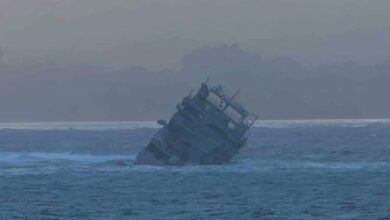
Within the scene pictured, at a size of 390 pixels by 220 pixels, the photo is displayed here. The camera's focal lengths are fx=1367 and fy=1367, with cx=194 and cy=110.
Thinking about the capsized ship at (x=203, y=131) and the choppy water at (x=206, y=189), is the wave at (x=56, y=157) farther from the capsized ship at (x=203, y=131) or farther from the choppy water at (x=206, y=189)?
the capsized ship at (x=203, y=131)

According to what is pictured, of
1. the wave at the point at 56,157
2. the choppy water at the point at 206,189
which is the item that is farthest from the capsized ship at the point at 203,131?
the wave at the point at 56,157

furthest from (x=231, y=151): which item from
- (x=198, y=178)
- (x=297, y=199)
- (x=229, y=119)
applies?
(x=297, y=199)

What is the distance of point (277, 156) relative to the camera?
99.0 metres

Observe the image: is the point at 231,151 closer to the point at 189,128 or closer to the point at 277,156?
the point at 189,128

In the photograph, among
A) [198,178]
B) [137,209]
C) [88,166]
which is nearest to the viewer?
[137,209]

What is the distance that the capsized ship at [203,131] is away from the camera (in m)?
80.6

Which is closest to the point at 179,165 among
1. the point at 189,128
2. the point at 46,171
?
the point at 189,128

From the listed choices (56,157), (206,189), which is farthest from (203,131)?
(56,157)

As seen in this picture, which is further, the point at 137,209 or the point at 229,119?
the point at 229,119

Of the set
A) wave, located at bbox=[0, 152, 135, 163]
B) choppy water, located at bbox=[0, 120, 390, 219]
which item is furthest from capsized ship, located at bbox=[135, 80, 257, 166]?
wave, located at bbox=[0, 152, 135, 163]

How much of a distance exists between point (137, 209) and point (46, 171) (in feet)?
100

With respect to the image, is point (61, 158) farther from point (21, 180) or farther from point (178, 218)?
point (178, 218)

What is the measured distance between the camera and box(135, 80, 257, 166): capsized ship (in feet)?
264

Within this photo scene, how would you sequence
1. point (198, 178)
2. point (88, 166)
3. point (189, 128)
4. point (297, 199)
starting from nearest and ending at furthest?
1. point (297, 199)
2. point (198, 178)
3. point (189, 128)
4. point (88, 166)
